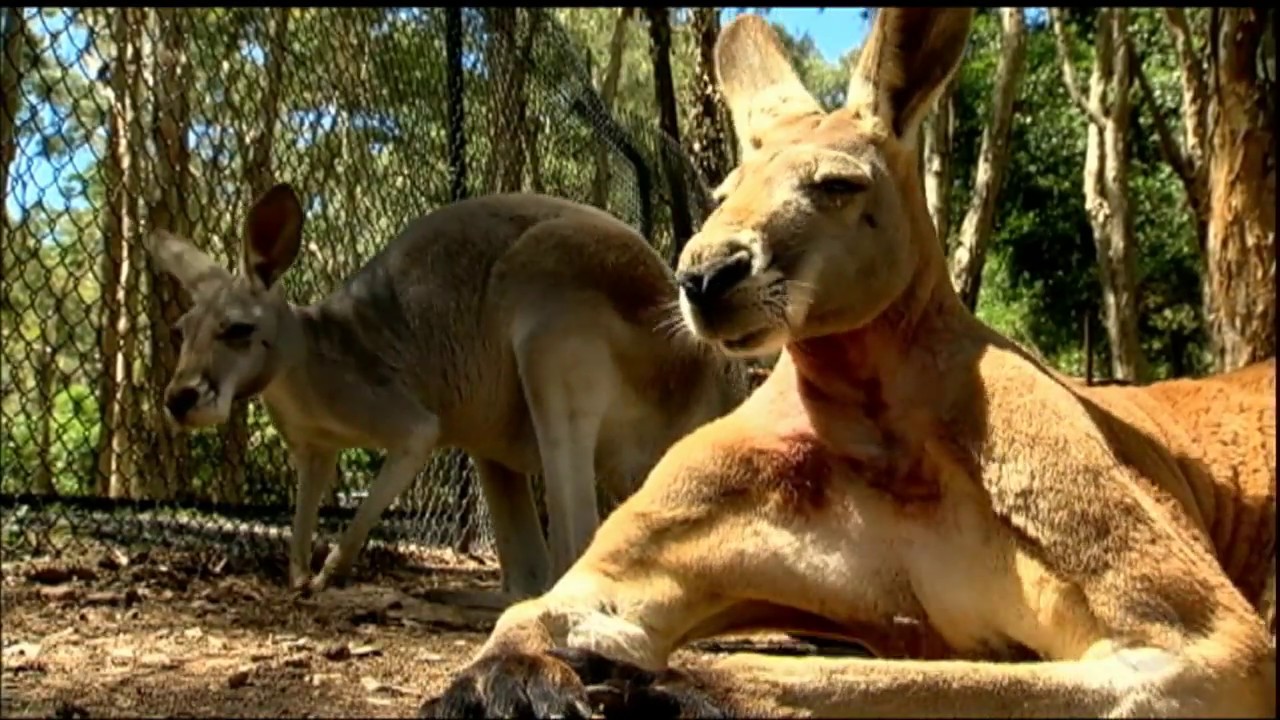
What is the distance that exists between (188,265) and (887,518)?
3119 mm

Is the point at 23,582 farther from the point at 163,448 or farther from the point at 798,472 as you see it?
the point at 798,472

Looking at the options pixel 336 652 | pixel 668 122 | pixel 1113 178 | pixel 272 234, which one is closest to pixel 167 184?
pixel 272 234

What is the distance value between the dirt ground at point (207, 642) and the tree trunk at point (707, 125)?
501 cm

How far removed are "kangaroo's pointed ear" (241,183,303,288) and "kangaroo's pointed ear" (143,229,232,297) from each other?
100 mm

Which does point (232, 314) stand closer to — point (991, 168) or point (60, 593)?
point (60, 593)

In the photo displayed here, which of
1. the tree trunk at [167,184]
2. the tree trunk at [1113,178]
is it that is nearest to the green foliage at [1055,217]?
the tree trunk at [1113,178]

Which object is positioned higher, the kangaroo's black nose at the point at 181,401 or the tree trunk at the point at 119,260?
the tree trunk at the point at 119,260

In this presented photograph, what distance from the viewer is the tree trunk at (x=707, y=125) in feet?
32.3

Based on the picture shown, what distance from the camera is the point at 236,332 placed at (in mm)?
5125

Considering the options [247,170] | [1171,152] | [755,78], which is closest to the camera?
[755,78]

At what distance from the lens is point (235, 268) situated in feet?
19.7

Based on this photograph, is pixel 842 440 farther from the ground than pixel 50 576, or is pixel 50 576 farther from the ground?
pixel 842 440

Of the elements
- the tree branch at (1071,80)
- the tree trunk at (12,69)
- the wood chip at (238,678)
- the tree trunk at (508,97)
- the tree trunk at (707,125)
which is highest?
the tree branch at (1071,80)

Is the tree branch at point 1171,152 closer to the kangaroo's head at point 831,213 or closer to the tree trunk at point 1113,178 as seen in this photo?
the tree trunk at point 1113,178
